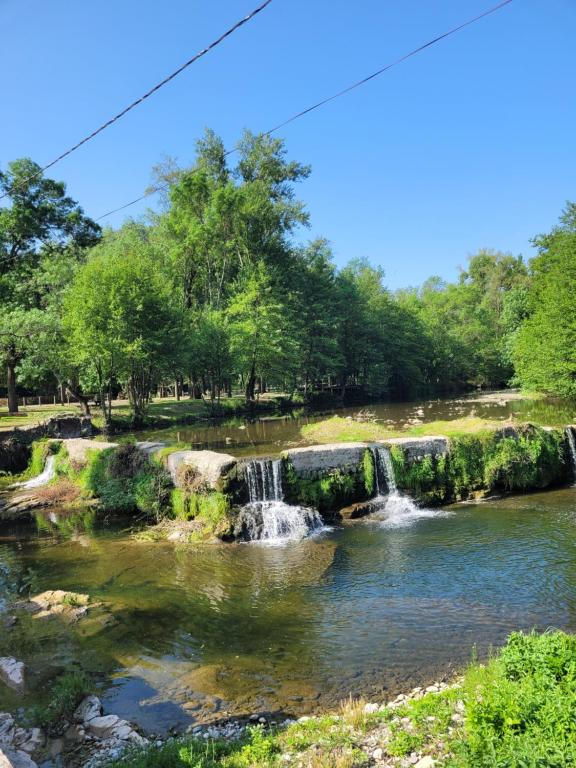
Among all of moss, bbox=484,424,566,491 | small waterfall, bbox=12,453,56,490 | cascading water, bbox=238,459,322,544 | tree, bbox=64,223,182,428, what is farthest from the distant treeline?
cascading water, bbox=238,459,322,544

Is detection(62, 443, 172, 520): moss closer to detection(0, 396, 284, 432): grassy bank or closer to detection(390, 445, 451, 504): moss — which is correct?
detection(390, 445, 451, 504): moss

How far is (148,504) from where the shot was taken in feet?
56.4

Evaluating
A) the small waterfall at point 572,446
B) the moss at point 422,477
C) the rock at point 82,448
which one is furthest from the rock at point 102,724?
the small waterfall at point 572,446

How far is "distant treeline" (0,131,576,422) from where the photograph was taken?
1262 inches

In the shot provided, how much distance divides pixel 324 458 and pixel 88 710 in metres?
11.5

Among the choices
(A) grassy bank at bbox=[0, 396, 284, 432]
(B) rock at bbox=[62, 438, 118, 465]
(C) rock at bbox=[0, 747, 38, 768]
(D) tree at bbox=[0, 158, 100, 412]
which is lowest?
(C) rock at bbox=[0, 747, 38, 768]

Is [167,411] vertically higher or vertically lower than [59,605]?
higher

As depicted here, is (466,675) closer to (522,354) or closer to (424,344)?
(522,354)

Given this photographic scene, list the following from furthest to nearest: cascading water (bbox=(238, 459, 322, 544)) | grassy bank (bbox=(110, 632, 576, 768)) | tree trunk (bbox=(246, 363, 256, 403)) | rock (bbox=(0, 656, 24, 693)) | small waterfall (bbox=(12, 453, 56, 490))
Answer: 1. tree trunk (bbox=(246, 363, 256, 403))
2. small waterfall (bbox=(12, 453, 56, 490))
3. cascading water (bbox=(238, 459, 322, 544))
4. rock (bbox=(0, 656, 24, 693))
5. grassy bank (bbox=(110, 632, 576, 768))

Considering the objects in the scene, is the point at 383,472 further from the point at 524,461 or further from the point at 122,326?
the point at 122,326

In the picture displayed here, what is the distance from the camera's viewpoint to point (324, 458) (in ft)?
57.8

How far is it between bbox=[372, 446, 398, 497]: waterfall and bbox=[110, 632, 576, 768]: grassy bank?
37.8 feet

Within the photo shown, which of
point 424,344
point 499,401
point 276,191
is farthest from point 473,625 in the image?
point 424,344

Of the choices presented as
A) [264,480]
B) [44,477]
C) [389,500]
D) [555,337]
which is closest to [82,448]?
[44,477]
